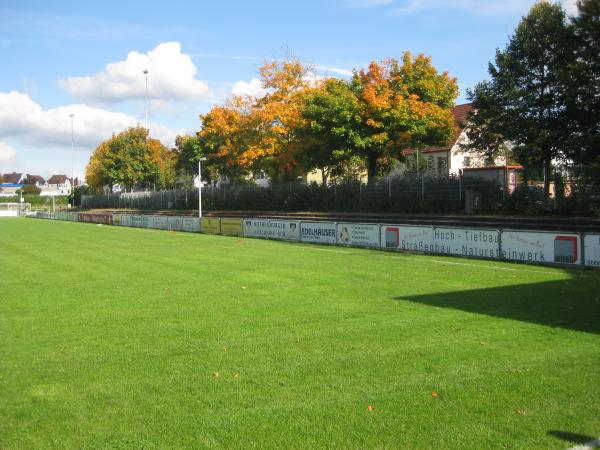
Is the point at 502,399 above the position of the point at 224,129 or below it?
below

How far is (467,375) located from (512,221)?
71.4 feet

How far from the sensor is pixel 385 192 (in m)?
37.2

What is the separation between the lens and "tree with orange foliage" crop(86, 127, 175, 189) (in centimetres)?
7462

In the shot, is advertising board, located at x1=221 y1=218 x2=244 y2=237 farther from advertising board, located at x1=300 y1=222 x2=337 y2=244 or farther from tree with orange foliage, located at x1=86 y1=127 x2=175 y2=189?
tree with orange foliage, located at x1=86 y1=127 x2=175 y2=189

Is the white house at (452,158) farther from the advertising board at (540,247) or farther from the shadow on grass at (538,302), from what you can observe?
the shadow on grass at (538,302)

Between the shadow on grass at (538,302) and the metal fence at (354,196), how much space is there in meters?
17.4

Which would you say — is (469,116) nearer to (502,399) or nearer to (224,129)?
(224,129)

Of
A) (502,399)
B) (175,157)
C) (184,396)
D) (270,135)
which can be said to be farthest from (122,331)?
(175,157)

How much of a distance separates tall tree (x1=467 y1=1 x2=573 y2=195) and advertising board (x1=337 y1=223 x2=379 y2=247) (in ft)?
30.3

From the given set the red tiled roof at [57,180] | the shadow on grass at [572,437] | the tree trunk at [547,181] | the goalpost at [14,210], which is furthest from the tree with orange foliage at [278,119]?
the red tiled roof at [57,180]

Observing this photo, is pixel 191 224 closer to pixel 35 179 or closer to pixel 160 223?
pixel 160 223

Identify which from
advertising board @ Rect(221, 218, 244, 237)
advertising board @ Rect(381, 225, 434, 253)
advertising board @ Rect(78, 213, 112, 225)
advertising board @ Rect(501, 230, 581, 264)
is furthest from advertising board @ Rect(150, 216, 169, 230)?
advertising board @ Rect(501, 230, 581, 264)

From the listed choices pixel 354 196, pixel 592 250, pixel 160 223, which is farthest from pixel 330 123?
pixel 592 250

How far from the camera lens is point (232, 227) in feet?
115
